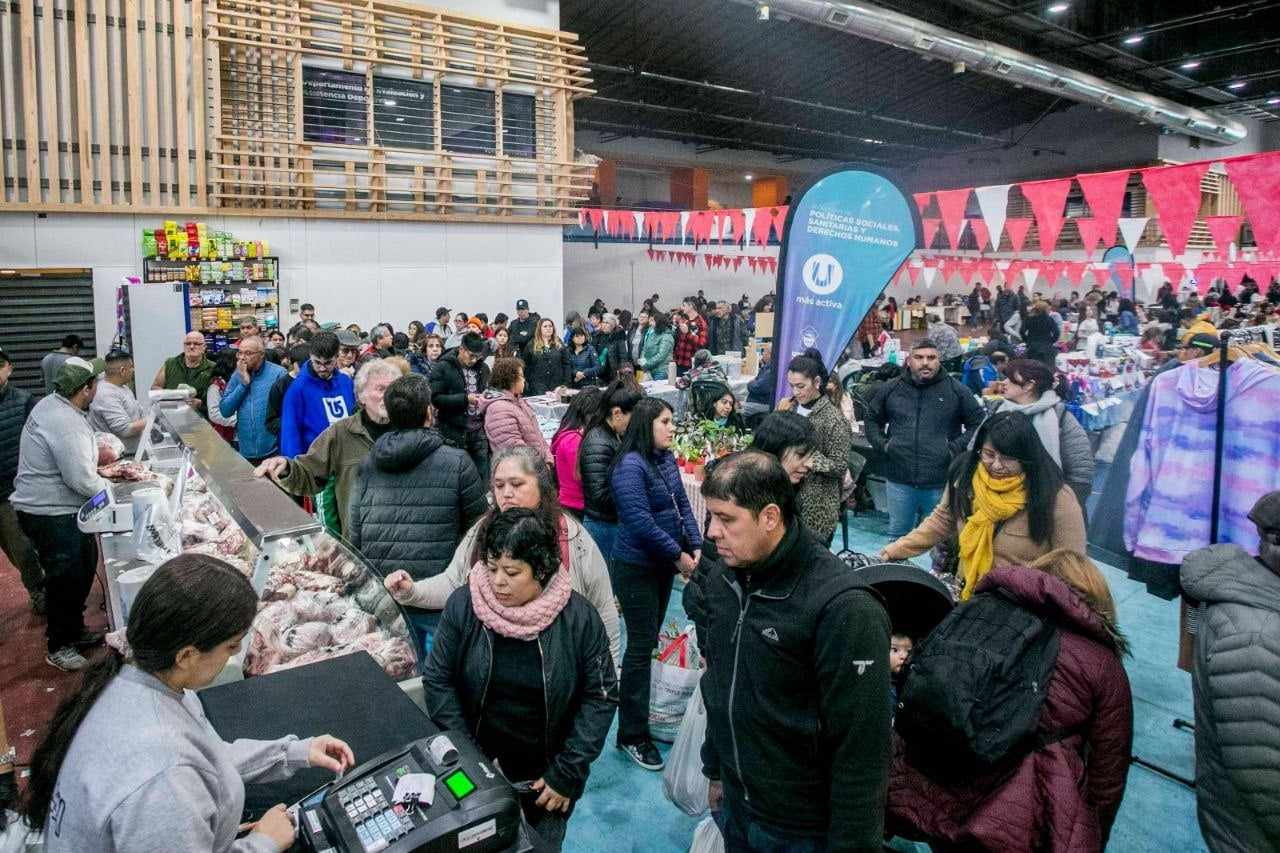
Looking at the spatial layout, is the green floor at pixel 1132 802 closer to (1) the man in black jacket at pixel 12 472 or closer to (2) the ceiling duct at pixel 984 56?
(1) the man in black jacket at pixel 12 472

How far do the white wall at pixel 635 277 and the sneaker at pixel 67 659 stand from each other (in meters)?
18.1

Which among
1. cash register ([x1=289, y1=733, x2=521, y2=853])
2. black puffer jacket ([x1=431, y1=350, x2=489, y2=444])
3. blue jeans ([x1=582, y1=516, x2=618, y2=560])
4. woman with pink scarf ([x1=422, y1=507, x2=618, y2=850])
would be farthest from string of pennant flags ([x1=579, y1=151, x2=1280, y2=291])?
cash register ([x1=289, y1=733, x2=521, y2=853])

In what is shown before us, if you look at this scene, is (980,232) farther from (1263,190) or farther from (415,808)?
(415,808)

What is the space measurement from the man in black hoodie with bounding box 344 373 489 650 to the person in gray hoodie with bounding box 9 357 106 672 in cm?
211

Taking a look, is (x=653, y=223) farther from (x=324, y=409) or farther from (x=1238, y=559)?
(x=1238, y=559)

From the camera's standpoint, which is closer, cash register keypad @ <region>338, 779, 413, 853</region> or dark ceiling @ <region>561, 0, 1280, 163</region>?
cash register keypad @ <region>338, 779, 413, 853</region>

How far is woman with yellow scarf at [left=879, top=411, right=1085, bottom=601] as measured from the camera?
2930 mm

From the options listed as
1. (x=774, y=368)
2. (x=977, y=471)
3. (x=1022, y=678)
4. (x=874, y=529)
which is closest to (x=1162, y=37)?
(x=874, y=529)

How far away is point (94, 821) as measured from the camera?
1171 millimetres

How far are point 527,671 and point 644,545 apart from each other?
1.29 metres

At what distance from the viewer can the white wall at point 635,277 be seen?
2212 cm

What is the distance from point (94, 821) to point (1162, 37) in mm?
18689

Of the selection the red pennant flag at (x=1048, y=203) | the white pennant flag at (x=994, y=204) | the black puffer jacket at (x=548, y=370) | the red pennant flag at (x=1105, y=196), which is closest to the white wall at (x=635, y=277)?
the black puffer jacket at (x=548, y=370)

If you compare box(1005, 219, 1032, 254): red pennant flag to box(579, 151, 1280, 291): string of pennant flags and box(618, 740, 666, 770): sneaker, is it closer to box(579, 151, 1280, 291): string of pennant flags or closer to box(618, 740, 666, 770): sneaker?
box(579, 151, 1280, 291): string of pennant flags
